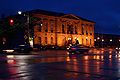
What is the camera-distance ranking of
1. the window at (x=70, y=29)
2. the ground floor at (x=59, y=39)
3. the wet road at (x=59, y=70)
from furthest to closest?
the window at (x=70, y=29) < the ground floor at (x=59, y=39) < the wet road at (x=59, y=70)

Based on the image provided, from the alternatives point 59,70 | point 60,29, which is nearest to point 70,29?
point 60,29

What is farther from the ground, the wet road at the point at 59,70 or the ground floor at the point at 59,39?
the ground floor at the point at 59,39

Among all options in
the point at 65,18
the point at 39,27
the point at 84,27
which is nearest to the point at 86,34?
the point at 84,27

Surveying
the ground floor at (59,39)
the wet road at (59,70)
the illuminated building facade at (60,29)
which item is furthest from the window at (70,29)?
the wet road at (59,70)

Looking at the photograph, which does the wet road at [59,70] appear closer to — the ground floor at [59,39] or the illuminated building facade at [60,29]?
the illuminated building facade at [60,29]

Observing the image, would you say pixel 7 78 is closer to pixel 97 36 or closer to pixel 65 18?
pixel 65 18

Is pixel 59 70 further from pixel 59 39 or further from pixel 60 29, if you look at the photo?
pixel 60 29

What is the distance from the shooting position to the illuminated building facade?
94.1 m

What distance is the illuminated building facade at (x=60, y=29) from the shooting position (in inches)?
3706

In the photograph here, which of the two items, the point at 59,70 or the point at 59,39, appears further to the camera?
the point at 59,39

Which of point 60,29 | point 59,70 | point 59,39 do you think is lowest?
point 59,70

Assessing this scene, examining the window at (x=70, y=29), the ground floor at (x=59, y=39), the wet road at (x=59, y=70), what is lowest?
the wet road at (x=59, y=70)

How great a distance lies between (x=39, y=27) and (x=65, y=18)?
12.7 meters

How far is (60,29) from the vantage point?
103 metres
